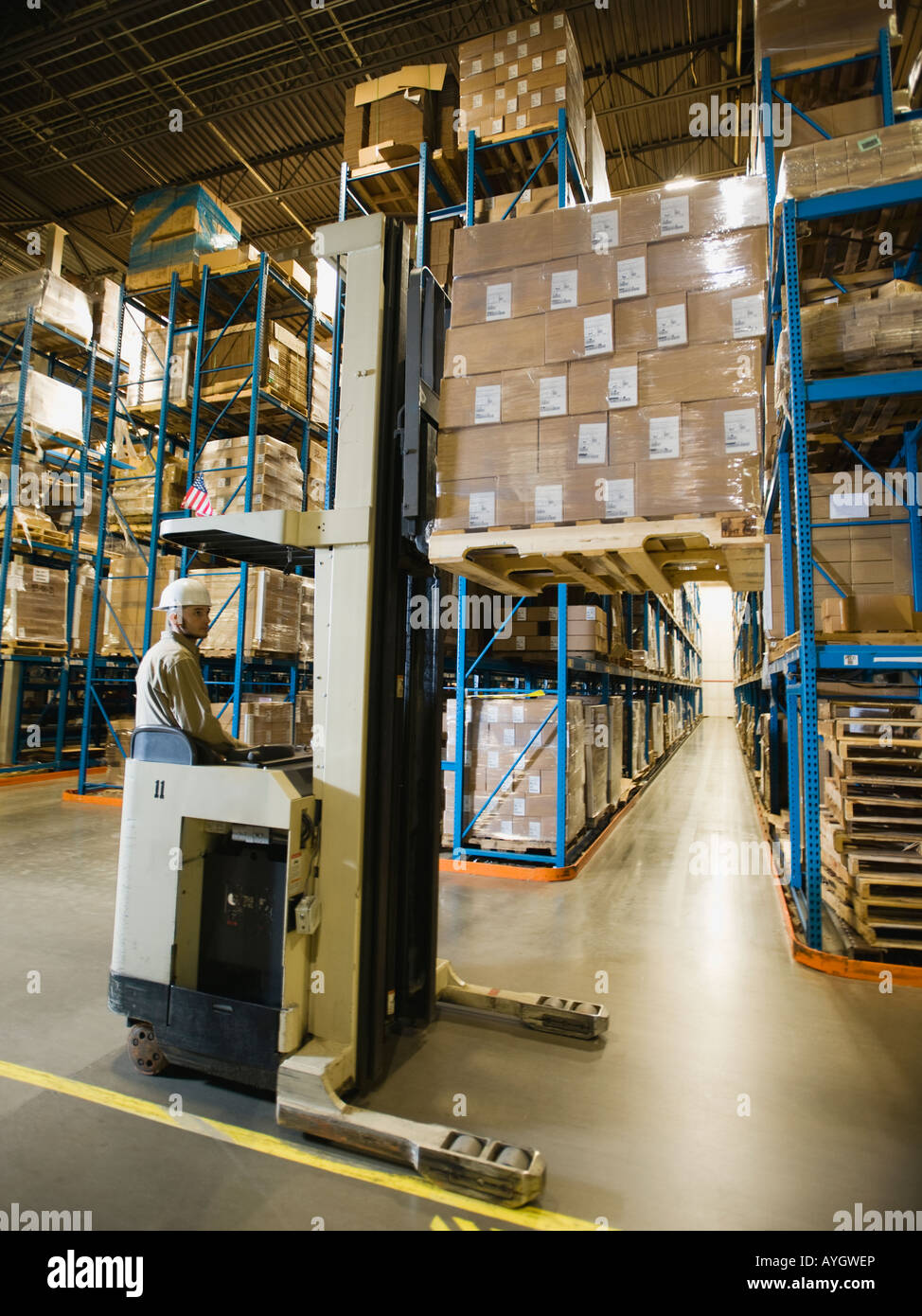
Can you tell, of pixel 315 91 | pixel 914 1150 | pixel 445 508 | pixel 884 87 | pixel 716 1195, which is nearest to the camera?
pixel 716 1195

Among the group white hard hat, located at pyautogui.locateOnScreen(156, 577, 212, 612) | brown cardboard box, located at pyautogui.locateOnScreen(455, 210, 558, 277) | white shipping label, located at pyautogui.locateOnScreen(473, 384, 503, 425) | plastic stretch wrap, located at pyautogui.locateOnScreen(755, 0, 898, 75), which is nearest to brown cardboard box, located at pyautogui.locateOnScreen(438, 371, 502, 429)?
white shipping label, located at pyautogui.locateOnScreen(473, 384, 503, 425)

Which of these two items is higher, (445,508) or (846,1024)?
(445,508)

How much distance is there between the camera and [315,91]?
31.6ft

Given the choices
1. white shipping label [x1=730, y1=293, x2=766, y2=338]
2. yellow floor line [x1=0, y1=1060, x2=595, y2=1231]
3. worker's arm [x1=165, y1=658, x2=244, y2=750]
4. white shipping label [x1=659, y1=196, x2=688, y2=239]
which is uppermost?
white shipping label [x1=659, y1=196, x2=688, y2=239]

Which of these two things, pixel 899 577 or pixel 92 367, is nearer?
pixel 899 577

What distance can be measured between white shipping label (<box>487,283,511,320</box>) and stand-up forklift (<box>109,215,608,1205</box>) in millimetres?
496

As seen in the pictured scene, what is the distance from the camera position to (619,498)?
2850 millimetres

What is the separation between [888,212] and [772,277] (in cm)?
82

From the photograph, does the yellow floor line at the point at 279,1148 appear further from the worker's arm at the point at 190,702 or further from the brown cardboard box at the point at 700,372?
the brown cardboard box at the point at 700,372

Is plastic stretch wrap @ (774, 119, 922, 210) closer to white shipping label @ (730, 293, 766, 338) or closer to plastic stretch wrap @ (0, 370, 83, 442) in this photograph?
white shipping label @ (730, 293, 766, 338)

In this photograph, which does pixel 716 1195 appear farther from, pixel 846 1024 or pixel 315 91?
pixel 315 91

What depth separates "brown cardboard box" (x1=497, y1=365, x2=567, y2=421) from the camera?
3.02 meters
